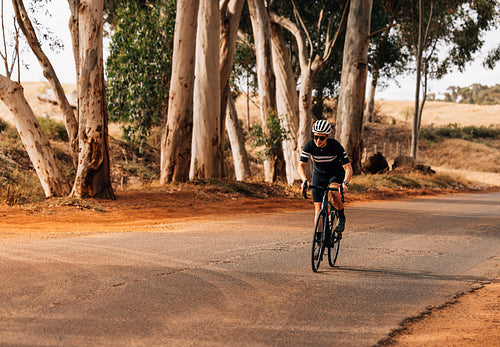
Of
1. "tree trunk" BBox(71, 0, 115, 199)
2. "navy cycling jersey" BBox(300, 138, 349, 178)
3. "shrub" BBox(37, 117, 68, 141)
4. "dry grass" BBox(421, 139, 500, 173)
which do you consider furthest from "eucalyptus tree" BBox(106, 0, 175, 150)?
"dry grass" BBox(421, 139, 500, 173)

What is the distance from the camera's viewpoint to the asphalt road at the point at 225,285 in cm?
490

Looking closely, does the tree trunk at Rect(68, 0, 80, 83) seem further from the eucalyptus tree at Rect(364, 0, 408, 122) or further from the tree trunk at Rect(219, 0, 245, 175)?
the eucalyptus tree at Rect(364, 0, 408, 122)

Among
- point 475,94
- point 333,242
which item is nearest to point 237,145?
point 333,242

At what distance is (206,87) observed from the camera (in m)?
18.4

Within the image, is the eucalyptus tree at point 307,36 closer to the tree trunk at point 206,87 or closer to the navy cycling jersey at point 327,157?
the tree trunk at point 206,87

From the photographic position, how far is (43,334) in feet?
15.2

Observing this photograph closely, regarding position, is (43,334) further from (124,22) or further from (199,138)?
(124,22)

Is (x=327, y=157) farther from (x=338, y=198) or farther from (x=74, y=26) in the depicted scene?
(x=74, y=26)

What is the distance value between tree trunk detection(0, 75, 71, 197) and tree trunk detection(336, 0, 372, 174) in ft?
44.1

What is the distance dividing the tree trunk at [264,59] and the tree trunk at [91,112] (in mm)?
9926

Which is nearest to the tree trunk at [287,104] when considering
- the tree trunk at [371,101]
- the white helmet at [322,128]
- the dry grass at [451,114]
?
the white helmet at [322,128]

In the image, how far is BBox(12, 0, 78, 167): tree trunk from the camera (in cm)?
1705

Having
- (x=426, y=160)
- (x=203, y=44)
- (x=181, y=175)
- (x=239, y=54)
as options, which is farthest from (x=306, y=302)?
(x=426, y=160)

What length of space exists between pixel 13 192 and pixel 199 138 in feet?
18.4
